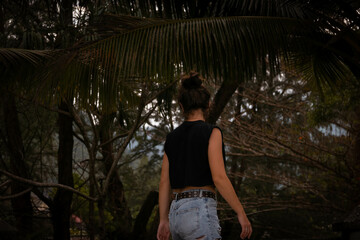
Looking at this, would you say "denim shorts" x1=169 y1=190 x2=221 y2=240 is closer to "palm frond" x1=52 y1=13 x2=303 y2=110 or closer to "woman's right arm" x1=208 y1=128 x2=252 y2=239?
"woman's right arm" x1=208 y1=128 x2=252 y2=239

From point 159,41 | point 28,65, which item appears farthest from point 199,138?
point 28,65

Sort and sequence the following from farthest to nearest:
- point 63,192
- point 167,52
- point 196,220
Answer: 1. point 63,192
2. point 167,52
3. point 196,220

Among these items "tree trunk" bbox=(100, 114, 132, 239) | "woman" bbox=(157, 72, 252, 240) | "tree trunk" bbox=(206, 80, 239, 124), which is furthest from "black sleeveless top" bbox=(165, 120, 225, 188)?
"tree trunk" bbox=(100, 114, 132, 239)

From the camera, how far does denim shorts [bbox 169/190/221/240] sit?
7.17 feet

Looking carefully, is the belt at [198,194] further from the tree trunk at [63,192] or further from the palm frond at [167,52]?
the tree trunk at [63,192]

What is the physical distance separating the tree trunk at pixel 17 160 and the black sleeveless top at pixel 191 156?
17.6ft

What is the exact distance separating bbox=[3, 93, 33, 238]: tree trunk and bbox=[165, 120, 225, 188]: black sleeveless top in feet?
17.6

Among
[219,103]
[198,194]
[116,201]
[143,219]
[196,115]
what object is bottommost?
[143,219]

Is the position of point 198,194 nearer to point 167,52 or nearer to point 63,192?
point 167,52

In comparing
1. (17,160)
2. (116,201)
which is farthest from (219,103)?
(116,201)

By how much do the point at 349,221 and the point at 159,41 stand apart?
2.10 metres

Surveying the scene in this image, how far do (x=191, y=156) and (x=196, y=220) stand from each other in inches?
14.5

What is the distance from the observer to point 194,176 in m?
2.34

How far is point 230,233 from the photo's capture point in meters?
10.0
